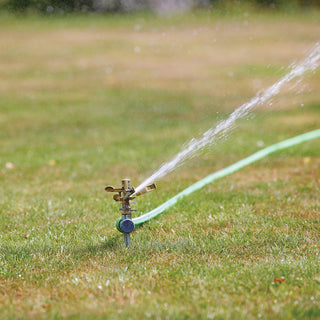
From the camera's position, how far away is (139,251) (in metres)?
3.45

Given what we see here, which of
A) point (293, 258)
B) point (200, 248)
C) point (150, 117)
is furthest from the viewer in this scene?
point (150, 117)

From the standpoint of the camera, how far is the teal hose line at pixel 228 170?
4.06 meters

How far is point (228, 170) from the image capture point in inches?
211

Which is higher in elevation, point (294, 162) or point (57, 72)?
point (57, 72)

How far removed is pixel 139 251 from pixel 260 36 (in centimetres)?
1504

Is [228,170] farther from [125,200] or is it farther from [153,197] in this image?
[125,200]

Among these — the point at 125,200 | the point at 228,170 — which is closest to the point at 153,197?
the point at 228,170

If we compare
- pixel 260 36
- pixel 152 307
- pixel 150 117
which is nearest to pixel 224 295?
pixel 152 307

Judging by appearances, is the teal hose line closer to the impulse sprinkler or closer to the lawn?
the lawn

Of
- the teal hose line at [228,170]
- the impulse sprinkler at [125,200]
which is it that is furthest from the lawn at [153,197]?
the impulse sprinkler at [125,200]

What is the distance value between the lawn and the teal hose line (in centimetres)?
7

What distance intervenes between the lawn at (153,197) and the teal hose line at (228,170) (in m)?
0.07

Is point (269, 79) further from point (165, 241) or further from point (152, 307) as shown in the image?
point (152, 307)

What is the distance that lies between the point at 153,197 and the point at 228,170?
1055 millimetres
